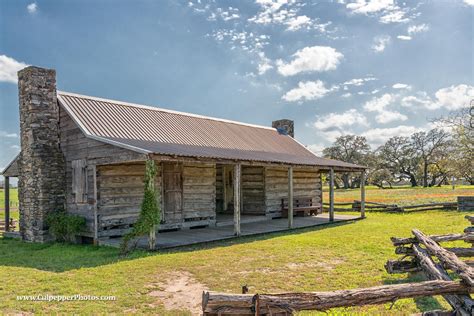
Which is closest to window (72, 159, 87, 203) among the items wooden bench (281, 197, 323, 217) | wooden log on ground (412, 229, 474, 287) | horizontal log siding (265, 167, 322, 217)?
horizontal log siding (265, 167, 322, 217)

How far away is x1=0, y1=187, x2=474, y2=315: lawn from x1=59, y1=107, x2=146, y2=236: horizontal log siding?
1.39 metres

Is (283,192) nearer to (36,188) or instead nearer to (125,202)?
(125,202)

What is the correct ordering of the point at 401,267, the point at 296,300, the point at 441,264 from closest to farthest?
the point at 296,300 < the point at 441,264 < the point at 401,267

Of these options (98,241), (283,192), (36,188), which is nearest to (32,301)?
(98,241)

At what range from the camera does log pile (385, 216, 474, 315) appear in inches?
176

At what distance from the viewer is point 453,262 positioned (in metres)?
5.23

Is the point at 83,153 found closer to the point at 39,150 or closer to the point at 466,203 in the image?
the point at 39,150

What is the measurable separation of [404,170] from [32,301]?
68.4 m

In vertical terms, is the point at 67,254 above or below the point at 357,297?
below

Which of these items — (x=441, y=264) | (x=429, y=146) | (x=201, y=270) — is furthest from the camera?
(x=429, y=146)

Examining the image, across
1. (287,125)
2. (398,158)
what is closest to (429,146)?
(398,158)

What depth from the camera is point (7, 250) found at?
38.7 feet

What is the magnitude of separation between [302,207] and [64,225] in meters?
11.1

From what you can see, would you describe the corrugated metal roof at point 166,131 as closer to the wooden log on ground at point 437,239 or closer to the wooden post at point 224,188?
the wooden post at point 224,188
